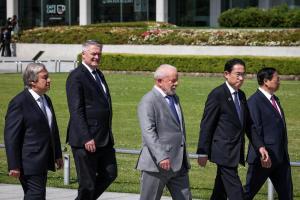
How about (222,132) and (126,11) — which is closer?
(222,132)

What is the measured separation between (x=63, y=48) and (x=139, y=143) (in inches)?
1099

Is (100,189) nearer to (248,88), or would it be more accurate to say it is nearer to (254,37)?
(248,88)

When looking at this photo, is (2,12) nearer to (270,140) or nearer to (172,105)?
(270,140)

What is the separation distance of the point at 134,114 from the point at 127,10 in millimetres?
34026

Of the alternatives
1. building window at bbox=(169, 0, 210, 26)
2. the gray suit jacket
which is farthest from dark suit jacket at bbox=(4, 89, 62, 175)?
building window at bbox=(169, 0, 210, 26)

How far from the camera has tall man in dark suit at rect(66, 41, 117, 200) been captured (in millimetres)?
9492

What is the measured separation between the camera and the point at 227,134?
946 cm

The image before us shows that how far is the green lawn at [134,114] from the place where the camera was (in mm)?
13133

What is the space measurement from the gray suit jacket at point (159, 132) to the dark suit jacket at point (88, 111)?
856 millimetres

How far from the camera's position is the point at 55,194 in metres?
12.0

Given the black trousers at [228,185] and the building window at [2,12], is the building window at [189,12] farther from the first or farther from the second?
the black trousers at [228,185]

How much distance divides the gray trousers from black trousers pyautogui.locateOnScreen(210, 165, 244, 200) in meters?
0.77

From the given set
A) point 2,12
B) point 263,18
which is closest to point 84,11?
point 2,12

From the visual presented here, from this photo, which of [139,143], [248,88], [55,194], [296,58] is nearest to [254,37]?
[296,58]
